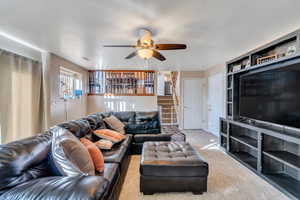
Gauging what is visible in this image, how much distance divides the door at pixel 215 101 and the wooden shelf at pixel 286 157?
2.59m

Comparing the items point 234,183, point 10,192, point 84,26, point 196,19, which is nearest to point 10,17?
point 84,26

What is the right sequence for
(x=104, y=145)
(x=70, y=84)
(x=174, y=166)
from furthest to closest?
(x=70, y=84), (x=104, y=145), (x=174, y=166)

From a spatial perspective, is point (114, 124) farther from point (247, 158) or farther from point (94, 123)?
point (247, 158)

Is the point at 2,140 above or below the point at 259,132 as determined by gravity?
below

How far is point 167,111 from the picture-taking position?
8.05m

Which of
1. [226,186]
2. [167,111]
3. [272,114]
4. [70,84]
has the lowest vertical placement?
[226,186]

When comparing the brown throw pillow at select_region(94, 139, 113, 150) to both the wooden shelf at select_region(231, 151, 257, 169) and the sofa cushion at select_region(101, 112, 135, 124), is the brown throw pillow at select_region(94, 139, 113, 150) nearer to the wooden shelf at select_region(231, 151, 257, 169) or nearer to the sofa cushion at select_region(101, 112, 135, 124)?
the sofa cushion at select_region(101, 112, 135, 124)

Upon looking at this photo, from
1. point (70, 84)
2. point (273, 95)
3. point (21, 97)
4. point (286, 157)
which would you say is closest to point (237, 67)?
point (273, 95)

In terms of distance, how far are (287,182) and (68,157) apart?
9.14 ft

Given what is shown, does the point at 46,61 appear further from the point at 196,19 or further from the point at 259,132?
the point at 259,132

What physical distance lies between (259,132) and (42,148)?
2.84m

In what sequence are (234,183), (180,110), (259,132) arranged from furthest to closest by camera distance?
1. (180,110)
2. (259,132)
3. (234,183)

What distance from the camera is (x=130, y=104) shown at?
6.48m

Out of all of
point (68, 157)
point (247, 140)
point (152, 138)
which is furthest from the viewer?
point (152, 138)
